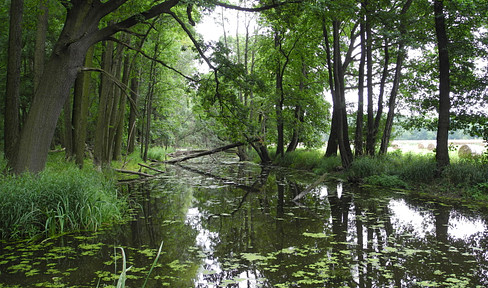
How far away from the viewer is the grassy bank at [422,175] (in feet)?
30.8

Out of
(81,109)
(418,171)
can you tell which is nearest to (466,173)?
(418,171)

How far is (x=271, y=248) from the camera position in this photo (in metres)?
4.93

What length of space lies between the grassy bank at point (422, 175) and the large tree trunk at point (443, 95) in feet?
1.19

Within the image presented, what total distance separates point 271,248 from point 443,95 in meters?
8.73

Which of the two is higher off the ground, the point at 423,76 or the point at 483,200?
the point at 423,76

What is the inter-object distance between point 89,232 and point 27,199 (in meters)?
1.11

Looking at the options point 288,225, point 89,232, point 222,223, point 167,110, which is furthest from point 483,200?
point 167,110

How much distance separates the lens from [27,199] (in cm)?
524

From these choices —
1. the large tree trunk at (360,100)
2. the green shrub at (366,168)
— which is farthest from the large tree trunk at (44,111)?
the large tree trunk at (360,100)

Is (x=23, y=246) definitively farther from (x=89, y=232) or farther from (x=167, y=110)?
(x=167, y=110)

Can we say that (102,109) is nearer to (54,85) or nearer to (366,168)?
(54,85)

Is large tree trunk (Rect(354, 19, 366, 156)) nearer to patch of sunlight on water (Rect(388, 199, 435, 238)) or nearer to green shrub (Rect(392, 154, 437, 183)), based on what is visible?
green shrub (Rect(392, 154, 437, 183))

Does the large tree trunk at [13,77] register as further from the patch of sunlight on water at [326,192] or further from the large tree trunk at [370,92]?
the large tree trunk at [370,92]

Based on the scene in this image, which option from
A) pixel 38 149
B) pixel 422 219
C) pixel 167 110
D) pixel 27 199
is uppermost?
pixel 167 110
